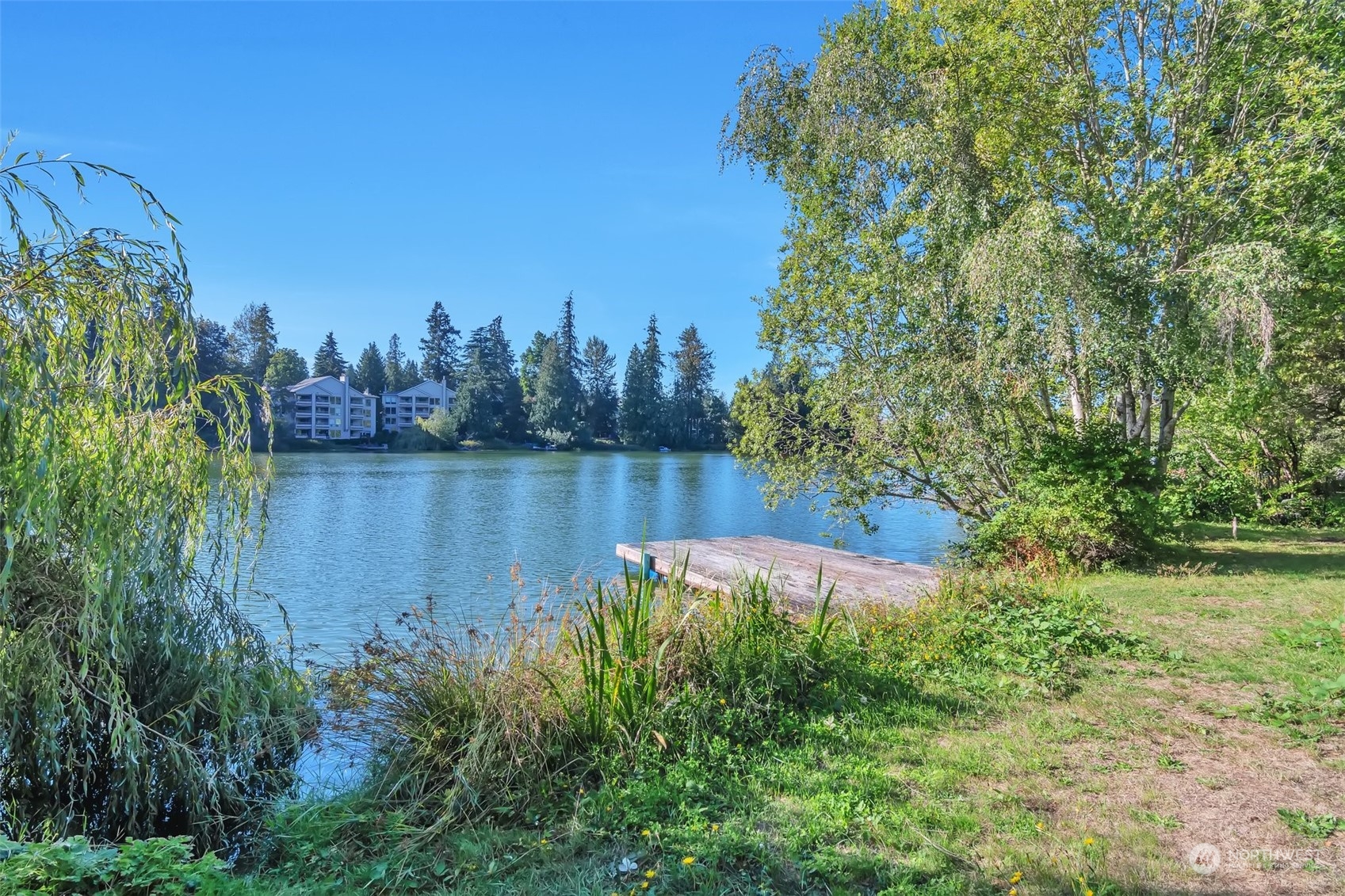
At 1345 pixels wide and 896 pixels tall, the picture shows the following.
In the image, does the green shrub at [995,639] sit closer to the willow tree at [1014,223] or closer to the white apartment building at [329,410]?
the willow tree at [1014,223]

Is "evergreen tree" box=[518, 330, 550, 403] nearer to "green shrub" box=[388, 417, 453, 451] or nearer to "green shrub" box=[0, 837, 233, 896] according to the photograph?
"green shrub" box=[388, 417, 453, 451]

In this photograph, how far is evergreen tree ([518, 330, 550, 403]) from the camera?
80125 mm

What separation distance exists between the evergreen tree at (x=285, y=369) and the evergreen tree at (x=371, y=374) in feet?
19.1

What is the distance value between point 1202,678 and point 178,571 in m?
6.20

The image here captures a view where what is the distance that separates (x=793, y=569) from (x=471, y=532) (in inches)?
398

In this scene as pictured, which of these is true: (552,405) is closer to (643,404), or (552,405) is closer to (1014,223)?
(643,404)

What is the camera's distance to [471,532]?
16.6 meters

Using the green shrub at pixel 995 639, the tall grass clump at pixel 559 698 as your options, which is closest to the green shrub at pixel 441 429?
the tall grass clump at pixel 559 698

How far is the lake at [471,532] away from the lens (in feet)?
33.0

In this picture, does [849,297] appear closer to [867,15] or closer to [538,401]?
[867,15]

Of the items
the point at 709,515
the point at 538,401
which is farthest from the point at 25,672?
the point at 538,401

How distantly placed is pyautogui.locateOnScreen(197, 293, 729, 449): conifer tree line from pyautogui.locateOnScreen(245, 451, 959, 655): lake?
→ 118 feet

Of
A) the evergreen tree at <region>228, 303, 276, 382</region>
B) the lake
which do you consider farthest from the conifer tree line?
the lake

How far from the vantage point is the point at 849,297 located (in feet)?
35.9
